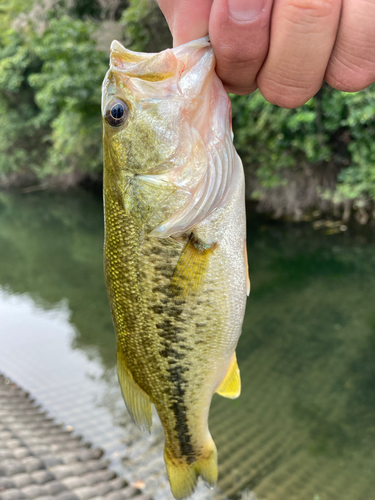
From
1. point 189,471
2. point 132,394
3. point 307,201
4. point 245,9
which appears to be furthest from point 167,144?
point 307,201

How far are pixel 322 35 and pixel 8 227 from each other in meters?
14.3

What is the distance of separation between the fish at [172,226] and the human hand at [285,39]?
0.24ft

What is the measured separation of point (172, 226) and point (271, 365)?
3701mm

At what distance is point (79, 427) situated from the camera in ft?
13.6

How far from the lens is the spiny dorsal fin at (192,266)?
130cm

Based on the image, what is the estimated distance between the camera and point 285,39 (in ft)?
3.21

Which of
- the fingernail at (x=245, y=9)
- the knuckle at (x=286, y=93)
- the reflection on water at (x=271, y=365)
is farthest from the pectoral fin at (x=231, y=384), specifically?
the reflection on water at (x=271, y=365)

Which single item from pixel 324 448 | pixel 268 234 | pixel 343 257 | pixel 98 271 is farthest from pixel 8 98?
pixel 324 448

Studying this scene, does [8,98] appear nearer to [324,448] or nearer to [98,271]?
[98,271]

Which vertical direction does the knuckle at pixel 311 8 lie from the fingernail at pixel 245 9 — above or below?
above

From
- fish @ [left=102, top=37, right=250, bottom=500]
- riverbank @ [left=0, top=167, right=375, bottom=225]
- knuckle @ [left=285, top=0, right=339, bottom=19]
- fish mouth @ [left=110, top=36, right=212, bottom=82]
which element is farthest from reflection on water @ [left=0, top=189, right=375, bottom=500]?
knuckle @ [left=285, top=0, right=339, bottom=19]

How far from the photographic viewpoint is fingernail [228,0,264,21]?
0.92 meters

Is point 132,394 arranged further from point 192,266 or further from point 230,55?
point 230,55

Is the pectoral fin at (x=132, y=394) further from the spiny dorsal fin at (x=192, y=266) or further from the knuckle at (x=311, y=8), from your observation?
the knuckle at (x=311, y=8)
